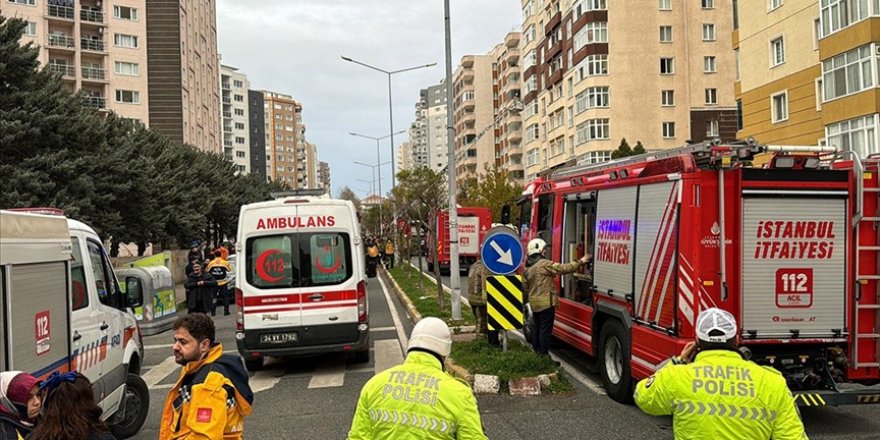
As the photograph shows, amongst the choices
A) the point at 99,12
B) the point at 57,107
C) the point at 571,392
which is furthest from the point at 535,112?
the point at 571,392

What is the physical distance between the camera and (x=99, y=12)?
59781mm

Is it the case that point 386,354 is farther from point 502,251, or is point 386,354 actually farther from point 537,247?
point 537,247

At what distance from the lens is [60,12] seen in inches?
2266

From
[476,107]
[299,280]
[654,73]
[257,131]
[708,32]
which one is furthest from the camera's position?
[257,131]

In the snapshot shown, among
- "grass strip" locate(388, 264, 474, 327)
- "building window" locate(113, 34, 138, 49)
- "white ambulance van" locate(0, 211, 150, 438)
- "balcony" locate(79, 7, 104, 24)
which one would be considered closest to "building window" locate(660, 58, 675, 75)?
"grass strip" locate(388, 264, 474, 327)

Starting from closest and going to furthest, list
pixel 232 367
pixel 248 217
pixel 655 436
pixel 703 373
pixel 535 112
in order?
pixel 703 373 → pixel 232 367 → pixel 655 436 → pixel 248 217 → pixel 535 112

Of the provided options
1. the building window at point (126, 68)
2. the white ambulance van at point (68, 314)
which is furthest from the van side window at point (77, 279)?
the building window at point (126, 68)

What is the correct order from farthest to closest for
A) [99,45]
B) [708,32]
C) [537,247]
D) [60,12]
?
[99,45], [60,12], [708,32], [537,247]

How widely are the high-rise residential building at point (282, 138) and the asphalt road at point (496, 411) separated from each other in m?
149

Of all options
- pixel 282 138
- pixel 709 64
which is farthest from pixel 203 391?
pixel 282 138

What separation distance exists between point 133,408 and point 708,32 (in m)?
54.6

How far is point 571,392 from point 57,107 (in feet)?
71.3

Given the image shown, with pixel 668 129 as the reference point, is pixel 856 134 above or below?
below

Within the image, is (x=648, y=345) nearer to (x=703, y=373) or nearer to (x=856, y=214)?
(x=856, y=214)
